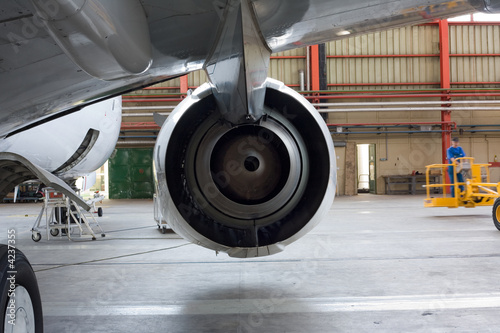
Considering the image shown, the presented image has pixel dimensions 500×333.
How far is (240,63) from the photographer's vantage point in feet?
7.01

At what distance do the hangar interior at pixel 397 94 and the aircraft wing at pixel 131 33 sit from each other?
1551cm

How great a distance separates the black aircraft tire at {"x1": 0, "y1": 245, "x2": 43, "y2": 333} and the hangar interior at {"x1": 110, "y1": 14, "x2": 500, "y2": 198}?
52.7ft

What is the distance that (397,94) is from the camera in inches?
703

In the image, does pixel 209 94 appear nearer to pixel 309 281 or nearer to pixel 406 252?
pixel 309 281

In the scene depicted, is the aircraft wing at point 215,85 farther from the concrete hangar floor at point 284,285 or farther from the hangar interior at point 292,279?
the concrete hangar floor at point 284,285

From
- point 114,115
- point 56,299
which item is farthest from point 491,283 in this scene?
point 114,115

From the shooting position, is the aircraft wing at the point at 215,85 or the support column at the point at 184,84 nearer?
the aircraft wing at the point at 215,85

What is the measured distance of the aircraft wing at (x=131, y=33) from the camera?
1425mm

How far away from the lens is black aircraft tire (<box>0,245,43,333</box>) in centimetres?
170

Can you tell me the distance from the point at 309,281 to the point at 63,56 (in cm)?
293

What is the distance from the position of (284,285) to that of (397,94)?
630 inches

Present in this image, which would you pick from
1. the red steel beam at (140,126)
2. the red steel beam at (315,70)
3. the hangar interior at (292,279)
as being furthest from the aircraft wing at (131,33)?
the red steel beam at (315,70)

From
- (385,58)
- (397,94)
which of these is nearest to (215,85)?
(397,94)

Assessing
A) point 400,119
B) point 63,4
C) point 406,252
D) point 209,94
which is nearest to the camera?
point 63,4
